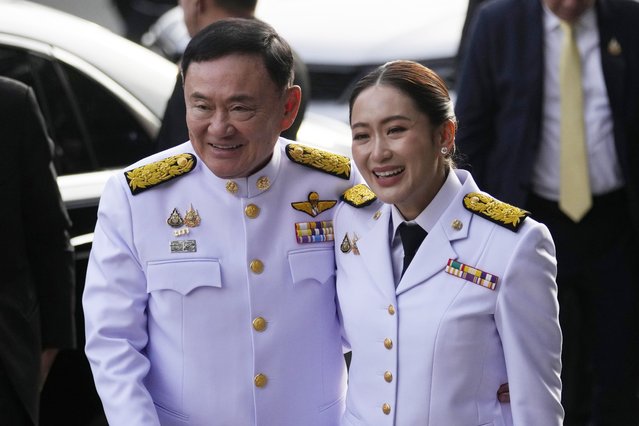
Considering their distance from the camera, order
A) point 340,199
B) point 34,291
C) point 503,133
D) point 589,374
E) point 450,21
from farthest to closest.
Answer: point 450,21
point 589,374
point 503,133
point 34,291
point 340,199

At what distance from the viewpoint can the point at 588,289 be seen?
15.4ft

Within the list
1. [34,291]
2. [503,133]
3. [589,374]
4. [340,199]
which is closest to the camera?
[340,199]

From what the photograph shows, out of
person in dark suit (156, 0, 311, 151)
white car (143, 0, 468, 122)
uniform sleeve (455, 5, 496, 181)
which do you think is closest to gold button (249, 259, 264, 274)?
person in dark suit (156, 0, 311, 151)

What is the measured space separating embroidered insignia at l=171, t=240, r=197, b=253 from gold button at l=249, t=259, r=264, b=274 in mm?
135

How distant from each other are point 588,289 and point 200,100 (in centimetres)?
204

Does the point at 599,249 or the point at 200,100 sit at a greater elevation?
the point at 200,100

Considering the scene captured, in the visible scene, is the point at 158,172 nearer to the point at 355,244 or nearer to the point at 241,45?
the point at 241,45

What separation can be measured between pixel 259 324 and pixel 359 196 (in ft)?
1.28

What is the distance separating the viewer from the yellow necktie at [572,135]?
14.6 ft

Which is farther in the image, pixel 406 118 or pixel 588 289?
pixel 588 289

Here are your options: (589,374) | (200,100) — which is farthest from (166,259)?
(589,374)

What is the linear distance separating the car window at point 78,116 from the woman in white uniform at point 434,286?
1723mm

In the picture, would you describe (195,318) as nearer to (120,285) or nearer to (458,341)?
(120,285)

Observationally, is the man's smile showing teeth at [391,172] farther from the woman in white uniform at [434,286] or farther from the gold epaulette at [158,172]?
the gold epaulette at [158,172]
